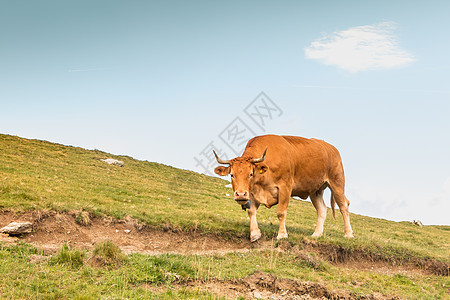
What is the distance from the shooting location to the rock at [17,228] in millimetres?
12246

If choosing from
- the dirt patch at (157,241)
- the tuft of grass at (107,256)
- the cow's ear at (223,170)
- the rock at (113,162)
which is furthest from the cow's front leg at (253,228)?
the rock at (113,162)

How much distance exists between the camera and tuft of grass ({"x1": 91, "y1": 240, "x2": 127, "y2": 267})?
951 cm

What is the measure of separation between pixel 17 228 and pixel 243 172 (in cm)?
700

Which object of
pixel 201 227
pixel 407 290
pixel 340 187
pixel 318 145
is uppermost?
pixel 318 145

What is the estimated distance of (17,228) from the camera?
12383 millimetres

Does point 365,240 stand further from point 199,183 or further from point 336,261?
point 199,183

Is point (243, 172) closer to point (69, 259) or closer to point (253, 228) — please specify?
point (253, 228)

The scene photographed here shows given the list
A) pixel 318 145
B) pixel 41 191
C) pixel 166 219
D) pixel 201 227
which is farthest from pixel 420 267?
pixel 41 191

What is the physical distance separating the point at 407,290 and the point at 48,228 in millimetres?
10991

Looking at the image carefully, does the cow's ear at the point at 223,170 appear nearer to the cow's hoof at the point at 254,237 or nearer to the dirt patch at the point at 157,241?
the dirt patch at the point at 157,241

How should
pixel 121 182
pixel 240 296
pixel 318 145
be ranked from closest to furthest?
pixel 240 296
pixel 318 145
pixel 121 182

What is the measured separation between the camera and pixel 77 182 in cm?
2097

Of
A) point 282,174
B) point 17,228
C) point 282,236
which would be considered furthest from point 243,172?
point 17,228

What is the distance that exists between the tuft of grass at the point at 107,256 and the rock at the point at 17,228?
4.06 m
